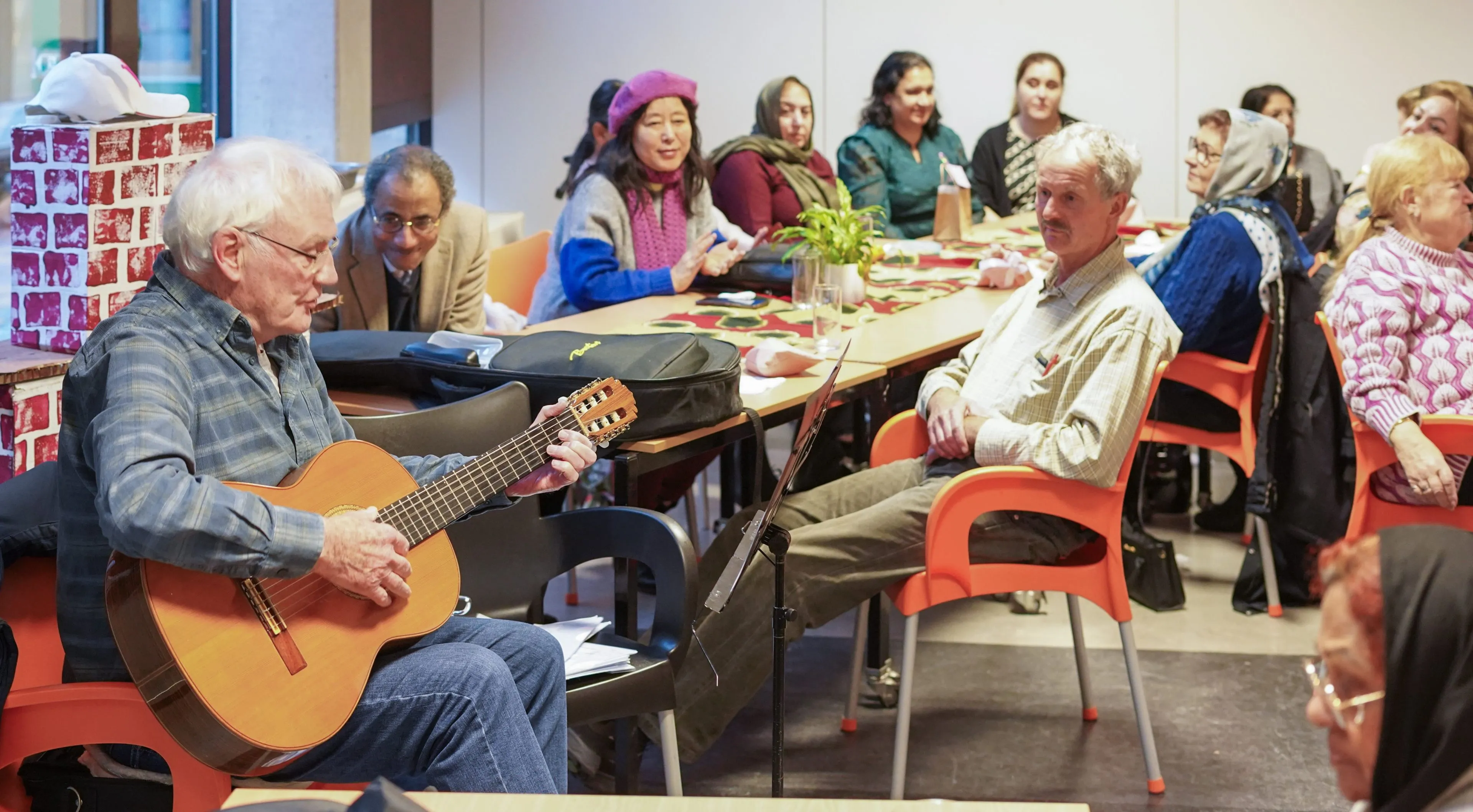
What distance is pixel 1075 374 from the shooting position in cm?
291

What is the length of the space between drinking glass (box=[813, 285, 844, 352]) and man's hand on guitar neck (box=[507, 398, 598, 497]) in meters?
1.22

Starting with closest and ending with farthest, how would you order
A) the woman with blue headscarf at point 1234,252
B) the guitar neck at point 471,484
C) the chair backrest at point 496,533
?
the guitar neck at point 471,484 → the chair backrest at point 496,533 → the woman with blue headscarf at point 1234,252

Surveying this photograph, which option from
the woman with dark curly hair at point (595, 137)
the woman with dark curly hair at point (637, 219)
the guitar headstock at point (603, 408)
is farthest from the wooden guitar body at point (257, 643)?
the woman with dark curly hair at point (595, 137)

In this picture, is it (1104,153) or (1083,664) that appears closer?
(1104,153)

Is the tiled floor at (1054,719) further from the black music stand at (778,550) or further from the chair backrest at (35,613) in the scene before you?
the chair backrest at (35,613)

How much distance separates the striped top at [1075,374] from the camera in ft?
9.14

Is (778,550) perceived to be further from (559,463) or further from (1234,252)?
(1234,252)

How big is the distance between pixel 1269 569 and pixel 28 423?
3.08m

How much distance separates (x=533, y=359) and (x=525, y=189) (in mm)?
5352

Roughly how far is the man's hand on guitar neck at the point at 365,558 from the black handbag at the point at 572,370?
29.4 inches

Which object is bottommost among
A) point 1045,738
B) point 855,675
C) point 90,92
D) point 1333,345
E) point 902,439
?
point 1045,738

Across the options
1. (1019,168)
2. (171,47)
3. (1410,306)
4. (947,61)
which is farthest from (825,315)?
(947,61)

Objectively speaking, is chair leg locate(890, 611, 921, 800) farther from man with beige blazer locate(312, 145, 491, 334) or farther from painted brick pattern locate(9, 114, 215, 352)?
painted brick pattern locate(9, 114, 215, 352)

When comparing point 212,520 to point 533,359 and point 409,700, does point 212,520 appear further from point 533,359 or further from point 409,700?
point 533,359
